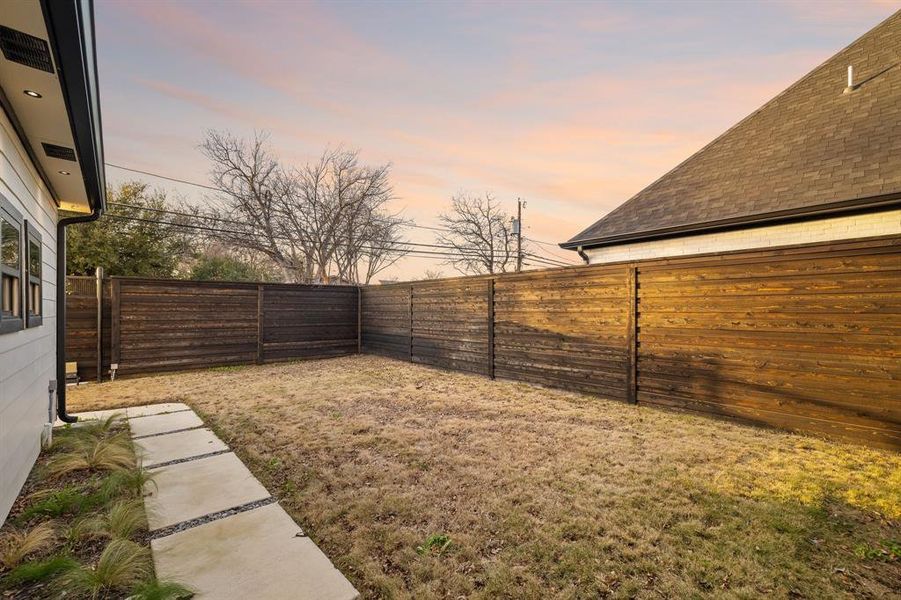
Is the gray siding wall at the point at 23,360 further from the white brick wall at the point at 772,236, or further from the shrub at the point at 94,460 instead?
the white brick wall at the point at 772,236

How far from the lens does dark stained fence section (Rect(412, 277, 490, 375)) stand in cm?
680

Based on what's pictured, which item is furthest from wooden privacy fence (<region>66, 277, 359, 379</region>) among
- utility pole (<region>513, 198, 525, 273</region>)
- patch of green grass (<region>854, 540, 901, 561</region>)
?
utility pole (<region>513, 198, 525, 273</region>)

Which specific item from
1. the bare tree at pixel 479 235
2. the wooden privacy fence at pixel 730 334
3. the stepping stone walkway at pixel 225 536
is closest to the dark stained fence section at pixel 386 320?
the wooden privacy fence at pixel 730 334

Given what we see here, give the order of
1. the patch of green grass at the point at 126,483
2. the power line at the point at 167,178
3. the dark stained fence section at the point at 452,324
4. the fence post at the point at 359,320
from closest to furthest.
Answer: the patch of green grass at the point at 126,483 → the dark stained fence section at the point at 452,324 → the fence post at the point at 359,320 → the power line at the point at 167,178

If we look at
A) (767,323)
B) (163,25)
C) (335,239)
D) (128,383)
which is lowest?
(128,383)

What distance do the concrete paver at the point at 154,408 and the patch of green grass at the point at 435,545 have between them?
4.36m

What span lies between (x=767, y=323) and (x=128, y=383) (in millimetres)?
Answer: 9455

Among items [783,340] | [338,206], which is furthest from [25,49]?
[338,206]

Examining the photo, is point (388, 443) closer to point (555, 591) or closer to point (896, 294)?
point (555, 591)

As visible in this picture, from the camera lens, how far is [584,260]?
8.46 m

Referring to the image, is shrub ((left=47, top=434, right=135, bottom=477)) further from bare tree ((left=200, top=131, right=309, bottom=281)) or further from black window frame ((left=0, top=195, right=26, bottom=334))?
bare tree ((left=200, top=131, right=309, bottom=281))

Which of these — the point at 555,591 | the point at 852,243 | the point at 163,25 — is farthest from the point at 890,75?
the point at 163,25

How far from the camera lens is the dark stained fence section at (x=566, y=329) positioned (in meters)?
4.97

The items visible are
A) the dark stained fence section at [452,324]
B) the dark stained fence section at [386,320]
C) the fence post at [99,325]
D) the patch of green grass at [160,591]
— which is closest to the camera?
the patch of green grass at [160,591]
